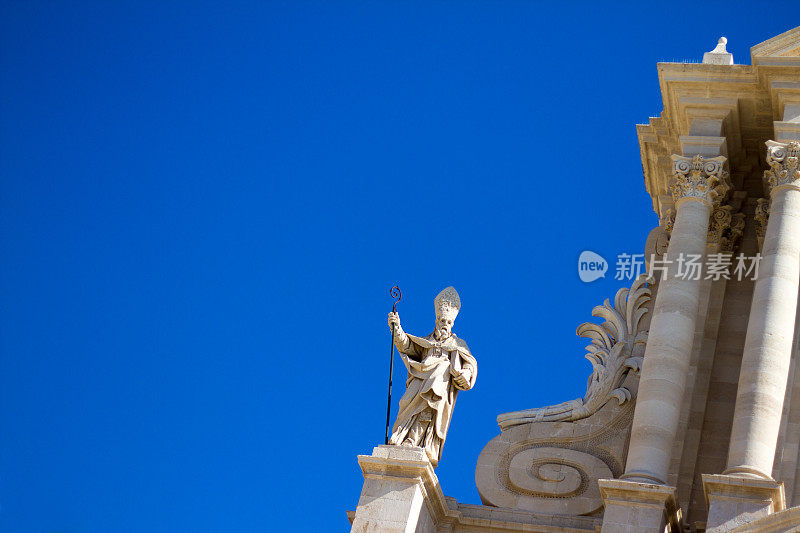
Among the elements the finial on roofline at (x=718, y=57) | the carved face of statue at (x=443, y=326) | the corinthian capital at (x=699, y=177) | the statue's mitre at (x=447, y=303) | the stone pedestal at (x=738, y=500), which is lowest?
the stone pedestal at (x=738, y=500)

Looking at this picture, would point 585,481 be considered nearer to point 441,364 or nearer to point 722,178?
point 441,364

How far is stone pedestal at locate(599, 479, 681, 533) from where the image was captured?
1820cm

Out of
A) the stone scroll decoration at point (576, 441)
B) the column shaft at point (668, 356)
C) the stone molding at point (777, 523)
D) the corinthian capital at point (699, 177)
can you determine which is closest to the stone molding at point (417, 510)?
the stone scroll decoration at point (576, 441)

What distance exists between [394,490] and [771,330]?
592 cm

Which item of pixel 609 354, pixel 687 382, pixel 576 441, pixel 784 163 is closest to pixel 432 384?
pixel 576 441

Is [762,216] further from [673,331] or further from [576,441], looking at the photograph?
[576,441]

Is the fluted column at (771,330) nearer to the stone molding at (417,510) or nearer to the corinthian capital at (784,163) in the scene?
the corinthian capital at (784,163)

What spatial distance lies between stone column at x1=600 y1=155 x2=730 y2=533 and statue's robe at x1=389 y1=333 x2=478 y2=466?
105 inches

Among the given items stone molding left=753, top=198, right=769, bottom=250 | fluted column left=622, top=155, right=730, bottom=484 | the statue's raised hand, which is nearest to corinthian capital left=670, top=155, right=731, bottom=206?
fluted column left=622, top=155, right=730, bottom=484

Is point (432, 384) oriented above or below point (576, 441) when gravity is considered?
below

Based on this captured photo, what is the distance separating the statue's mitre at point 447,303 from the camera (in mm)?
20891

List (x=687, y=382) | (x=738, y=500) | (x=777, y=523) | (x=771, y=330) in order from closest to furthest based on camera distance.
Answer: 1. (x=777, y=523)
2. (x=738, y=500)
3. (x=771, y=330)
4. (x=687, y=382)

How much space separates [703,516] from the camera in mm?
19969

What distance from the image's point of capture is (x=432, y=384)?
1998cm
